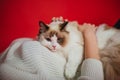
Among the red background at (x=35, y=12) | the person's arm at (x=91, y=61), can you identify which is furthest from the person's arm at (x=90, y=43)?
the red background at (x=35, y=12)

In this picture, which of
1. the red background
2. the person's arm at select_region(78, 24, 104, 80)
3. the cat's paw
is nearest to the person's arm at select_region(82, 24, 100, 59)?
the person's arm at select_region(78, 24, 104, 80)

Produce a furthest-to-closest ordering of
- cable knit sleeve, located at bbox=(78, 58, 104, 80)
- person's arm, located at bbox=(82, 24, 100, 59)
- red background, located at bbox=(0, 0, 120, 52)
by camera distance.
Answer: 1. red background, located at bbox=(0, 0, 120, 52)
2. person's arm, located at bbox=(82, 24, 100, 59)
3. cable knit sleeve, located at bbox=(78, 58, 104, 80)

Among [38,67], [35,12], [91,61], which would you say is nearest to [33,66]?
[38,67]

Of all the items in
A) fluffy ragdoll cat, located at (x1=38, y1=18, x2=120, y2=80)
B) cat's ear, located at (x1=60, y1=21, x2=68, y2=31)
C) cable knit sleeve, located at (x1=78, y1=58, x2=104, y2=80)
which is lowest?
cable knit sleeve, located at (x1=78, y1=58, x2=104, y2=80)

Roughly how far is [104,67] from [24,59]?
41 centimetres

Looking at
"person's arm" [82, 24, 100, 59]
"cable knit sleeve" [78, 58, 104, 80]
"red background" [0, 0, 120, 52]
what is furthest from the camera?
"red background" [0, 0, 120, 52]

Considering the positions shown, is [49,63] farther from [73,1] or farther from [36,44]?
[73,1]

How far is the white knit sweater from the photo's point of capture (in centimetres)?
97

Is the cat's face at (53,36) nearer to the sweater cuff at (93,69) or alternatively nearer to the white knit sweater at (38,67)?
the white knit sweater at (38,67)

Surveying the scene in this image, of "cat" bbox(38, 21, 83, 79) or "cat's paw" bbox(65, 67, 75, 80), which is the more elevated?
"cat" bbox(38, 21, 83, 79)

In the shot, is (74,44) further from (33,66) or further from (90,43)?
(33,66)

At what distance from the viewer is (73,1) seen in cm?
161

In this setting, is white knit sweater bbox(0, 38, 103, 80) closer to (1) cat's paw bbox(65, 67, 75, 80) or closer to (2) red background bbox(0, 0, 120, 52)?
(1) cat's paw bbox(65, 67, 75, 80)

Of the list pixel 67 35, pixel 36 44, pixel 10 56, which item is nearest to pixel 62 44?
pixel 67 35
